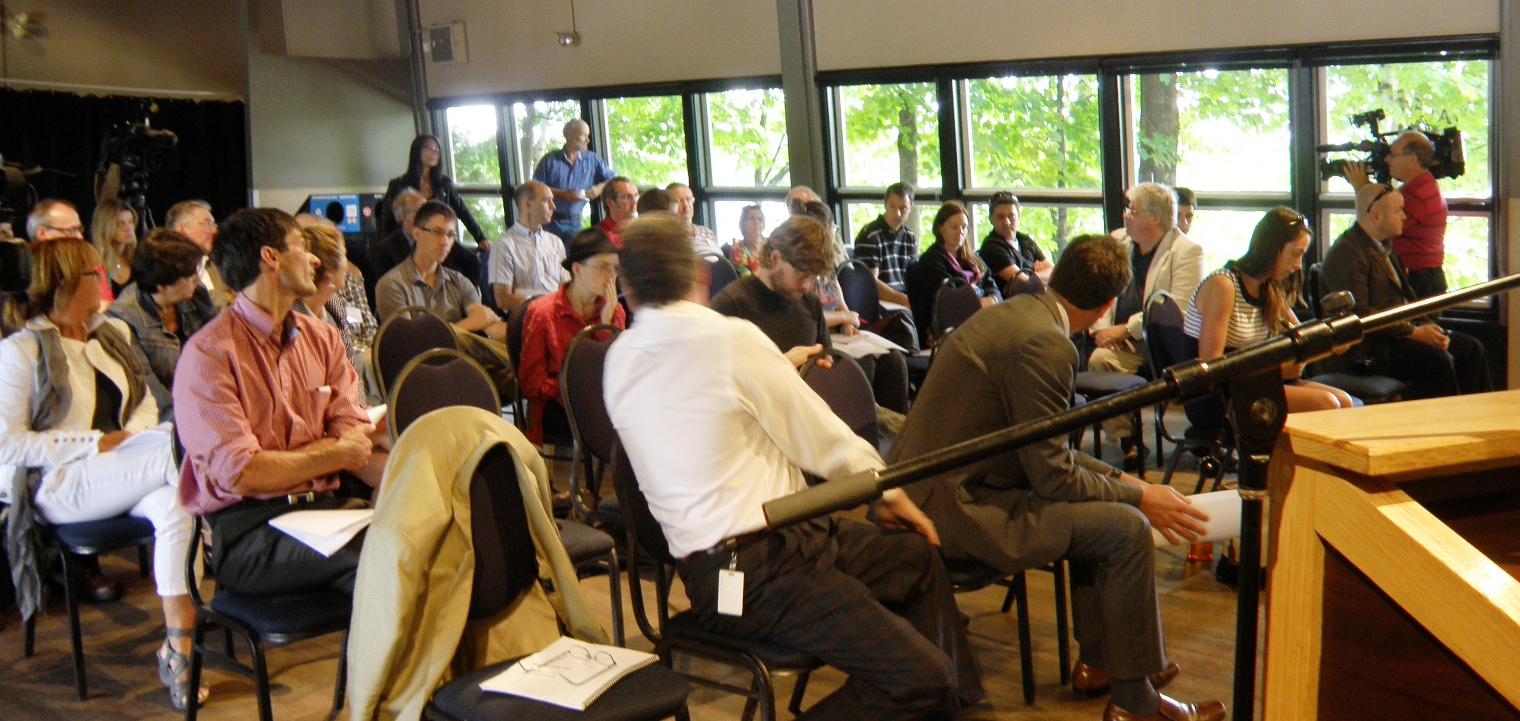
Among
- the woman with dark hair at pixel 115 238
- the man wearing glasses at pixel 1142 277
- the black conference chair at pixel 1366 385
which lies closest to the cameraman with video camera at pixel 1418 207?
the man wearing glasses at pixel 1142 277

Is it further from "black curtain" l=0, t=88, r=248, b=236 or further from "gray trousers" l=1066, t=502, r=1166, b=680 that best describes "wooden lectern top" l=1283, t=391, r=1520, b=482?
"black curtain" l=0, t=88, r=248, b=236

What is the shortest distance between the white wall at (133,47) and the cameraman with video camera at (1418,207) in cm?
938

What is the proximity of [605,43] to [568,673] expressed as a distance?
840cm

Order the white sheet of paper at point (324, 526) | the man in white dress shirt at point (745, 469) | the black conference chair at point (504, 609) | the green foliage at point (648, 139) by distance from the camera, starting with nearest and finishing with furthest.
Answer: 1. the black conference chair at point (504, 609)
2. the man in white dress shirt at point (745, 469)
3. the white sheet of paper at point (324, 526)
4. the green foliage at point (648, 139)

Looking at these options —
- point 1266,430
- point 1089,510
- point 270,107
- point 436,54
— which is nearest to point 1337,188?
point 1089,510

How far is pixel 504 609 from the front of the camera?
240 centimetres

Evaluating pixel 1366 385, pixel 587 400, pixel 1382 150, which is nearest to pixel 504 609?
pixel 587 400

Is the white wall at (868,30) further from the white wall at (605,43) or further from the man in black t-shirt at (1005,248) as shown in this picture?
the man in black t-shirt at (1005,248)

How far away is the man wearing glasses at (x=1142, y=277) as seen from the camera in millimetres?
5156

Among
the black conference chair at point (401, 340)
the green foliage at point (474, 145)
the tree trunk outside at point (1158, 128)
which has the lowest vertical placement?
the black conference chair at point (401, 340)

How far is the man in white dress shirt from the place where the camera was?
7.60 feet

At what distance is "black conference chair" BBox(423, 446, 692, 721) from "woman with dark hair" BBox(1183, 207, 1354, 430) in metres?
2.40

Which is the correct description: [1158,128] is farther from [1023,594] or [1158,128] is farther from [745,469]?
[745,469]

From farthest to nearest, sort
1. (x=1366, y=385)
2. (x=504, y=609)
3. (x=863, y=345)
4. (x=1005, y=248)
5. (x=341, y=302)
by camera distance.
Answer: (x=1005, y=248) → (x=863, y=345) → (x=341, y=302) → (x=1366, y=385) → (x=504, y=609)
